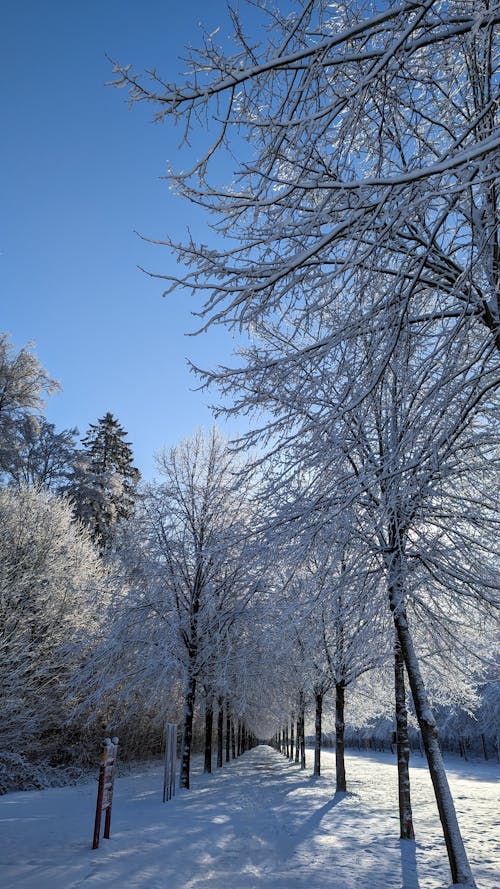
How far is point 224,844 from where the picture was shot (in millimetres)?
7336

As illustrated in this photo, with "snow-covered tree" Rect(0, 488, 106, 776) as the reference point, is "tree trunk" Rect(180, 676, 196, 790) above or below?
below

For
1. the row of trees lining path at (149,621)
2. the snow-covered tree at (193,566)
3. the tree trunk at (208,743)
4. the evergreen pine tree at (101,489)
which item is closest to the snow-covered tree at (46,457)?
the evergreen pine tree at (101,489)

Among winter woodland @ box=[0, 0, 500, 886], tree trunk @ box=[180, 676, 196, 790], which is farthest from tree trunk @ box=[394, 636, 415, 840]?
tree trunk @ box=[180, 676, 196, 790]

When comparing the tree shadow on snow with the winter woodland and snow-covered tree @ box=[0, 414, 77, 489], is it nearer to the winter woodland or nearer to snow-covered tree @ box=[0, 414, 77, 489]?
the winter woodland

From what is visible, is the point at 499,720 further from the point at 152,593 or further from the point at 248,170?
the point at 248,170

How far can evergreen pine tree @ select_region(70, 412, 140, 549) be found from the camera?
2891 cm

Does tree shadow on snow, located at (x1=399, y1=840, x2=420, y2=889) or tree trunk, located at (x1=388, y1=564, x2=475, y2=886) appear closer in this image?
tree trunk, located at (x1=388, y1=564, x2=475, y2=886)

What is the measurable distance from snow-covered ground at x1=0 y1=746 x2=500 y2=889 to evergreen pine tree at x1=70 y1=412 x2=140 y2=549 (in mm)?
15576

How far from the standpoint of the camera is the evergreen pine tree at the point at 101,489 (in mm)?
28906

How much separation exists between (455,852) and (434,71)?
8427 millimetres

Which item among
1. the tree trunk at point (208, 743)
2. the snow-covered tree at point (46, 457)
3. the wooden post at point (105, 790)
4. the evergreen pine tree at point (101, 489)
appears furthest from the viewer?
the evergreen pine tree at point (101, 489)

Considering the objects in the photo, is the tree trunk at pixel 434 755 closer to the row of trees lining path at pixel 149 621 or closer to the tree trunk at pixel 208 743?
the row of trees lining path at pixel 149 621

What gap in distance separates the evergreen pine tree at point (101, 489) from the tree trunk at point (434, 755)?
784 inches

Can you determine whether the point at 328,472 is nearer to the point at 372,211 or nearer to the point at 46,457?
the point at 372,211
